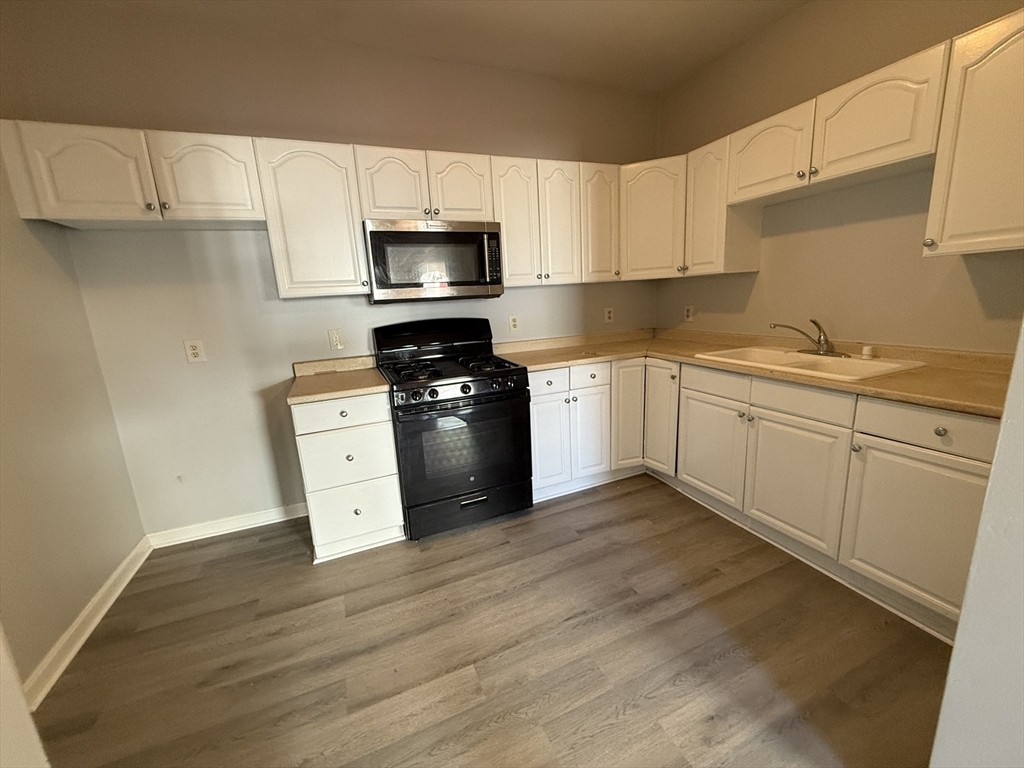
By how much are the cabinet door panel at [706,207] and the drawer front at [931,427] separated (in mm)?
1248

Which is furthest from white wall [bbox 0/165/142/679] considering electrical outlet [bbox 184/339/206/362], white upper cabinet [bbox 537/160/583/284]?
white upper cabinet [bbox 537/160/583/284]

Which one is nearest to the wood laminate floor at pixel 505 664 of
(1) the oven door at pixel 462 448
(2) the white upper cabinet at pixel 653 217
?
(1) the oven door at pixel 462 448

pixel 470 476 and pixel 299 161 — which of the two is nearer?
pixel 299 161

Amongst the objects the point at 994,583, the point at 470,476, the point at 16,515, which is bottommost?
the point at 470,476

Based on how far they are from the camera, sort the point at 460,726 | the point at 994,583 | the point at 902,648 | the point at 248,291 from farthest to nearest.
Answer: the point at 248,291
the point at 902,648
the point at 460,726
the point at 994,583

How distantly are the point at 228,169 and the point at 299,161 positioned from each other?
32 centimetres

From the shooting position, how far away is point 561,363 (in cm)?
260

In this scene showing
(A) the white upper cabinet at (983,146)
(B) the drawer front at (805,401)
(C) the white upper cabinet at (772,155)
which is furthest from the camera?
(C) the white upper cabinet at (772,155)

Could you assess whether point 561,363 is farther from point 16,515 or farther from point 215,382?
point 16,515

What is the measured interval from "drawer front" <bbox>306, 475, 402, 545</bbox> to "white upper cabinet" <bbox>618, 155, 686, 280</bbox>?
7.08ft

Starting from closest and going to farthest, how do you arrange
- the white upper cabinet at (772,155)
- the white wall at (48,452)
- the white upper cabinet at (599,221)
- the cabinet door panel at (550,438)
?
the white wall at (48,452), the white upper cabinet at (772,155), the cabinet door panel at (550,438), the white upper cabinet at (599,221)

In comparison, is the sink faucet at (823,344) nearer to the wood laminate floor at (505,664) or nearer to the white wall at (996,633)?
the wood laminate floor at (505,664)

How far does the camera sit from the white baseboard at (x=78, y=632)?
1549 millimetres

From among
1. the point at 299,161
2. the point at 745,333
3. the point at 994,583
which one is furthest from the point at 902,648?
the point at 299,161
